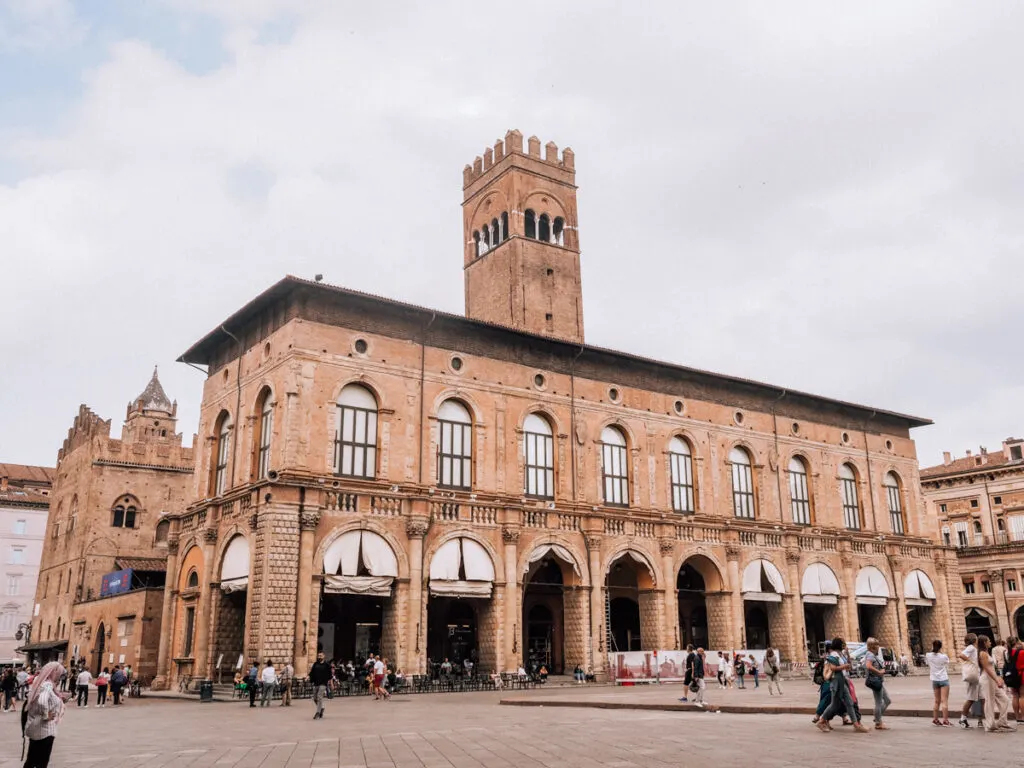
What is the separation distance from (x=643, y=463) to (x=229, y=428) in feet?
54.5

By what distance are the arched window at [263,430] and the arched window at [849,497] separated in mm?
28148

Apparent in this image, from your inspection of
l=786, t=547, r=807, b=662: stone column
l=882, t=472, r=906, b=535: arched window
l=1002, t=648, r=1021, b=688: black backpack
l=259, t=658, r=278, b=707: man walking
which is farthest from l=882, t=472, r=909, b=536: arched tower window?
l=259, t=658, r=278, b=707: man walking

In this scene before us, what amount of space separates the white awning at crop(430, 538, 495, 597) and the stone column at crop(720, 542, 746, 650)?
38.1ft

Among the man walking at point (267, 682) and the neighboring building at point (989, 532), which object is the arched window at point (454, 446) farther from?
the neighboring building at point (989, 532)

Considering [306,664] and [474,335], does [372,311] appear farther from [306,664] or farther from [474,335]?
[306,664]

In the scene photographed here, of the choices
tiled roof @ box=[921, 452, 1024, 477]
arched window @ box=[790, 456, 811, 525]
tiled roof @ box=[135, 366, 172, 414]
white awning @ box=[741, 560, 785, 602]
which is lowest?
white awning @ box=[741, 560, 785, 602]

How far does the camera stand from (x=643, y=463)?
38062mm

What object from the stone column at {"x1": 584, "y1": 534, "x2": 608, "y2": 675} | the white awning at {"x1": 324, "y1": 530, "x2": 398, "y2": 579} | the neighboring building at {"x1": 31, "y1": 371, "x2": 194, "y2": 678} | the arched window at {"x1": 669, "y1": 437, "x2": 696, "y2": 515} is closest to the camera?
the white awning at {"x1": 324, "y1": 530, "x2": 398, "y2": 579}

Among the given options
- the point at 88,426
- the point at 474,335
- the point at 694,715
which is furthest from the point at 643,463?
the point at 88,426

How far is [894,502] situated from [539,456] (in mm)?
22644

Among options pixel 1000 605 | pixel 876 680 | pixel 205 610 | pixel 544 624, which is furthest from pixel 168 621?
pixel 1000 605

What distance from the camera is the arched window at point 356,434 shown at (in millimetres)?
31266

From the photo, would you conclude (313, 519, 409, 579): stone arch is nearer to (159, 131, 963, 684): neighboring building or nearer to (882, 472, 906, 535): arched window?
(159, 131, 963, 684): neighboring building

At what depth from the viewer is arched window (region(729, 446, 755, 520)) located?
41.1 m
